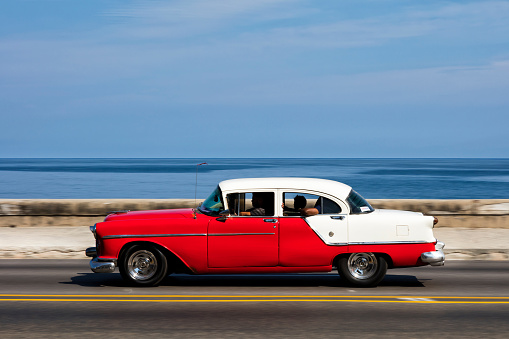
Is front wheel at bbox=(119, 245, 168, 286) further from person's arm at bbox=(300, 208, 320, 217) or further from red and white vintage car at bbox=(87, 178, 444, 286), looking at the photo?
person's arm at bbox=(300, 208, 320, 217)

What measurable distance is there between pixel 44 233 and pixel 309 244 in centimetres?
857

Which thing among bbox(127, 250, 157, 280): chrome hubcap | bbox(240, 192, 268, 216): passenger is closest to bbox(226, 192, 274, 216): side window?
bbox(240, 192, 268, 216): passenger

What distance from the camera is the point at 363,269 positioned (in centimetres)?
902

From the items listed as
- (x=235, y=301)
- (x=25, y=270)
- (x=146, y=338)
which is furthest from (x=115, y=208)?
(x=146, y=338)

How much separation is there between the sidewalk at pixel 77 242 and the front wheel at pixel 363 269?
13.9ft

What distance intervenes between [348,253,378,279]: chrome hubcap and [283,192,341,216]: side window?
71 cm

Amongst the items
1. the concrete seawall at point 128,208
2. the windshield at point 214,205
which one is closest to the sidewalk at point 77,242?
the concrete seawall at point 128,208

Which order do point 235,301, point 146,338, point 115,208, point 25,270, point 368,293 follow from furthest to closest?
1. point 115,208
2. point 25,270
3. point 368,293
4. point 235,301
5. point 146,338

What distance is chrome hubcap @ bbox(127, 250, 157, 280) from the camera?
351 inches

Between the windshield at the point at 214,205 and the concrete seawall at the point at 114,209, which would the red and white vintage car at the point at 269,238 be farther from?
the concrete seawall at the point at 114,209

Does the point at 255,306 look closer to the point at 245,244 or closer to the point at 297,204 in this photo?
the point at 245,244

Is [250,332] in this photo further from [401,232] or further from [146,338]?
[401,232]

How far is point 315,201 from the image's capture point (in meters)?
9.00

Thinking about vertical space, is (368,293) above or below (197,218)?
below
